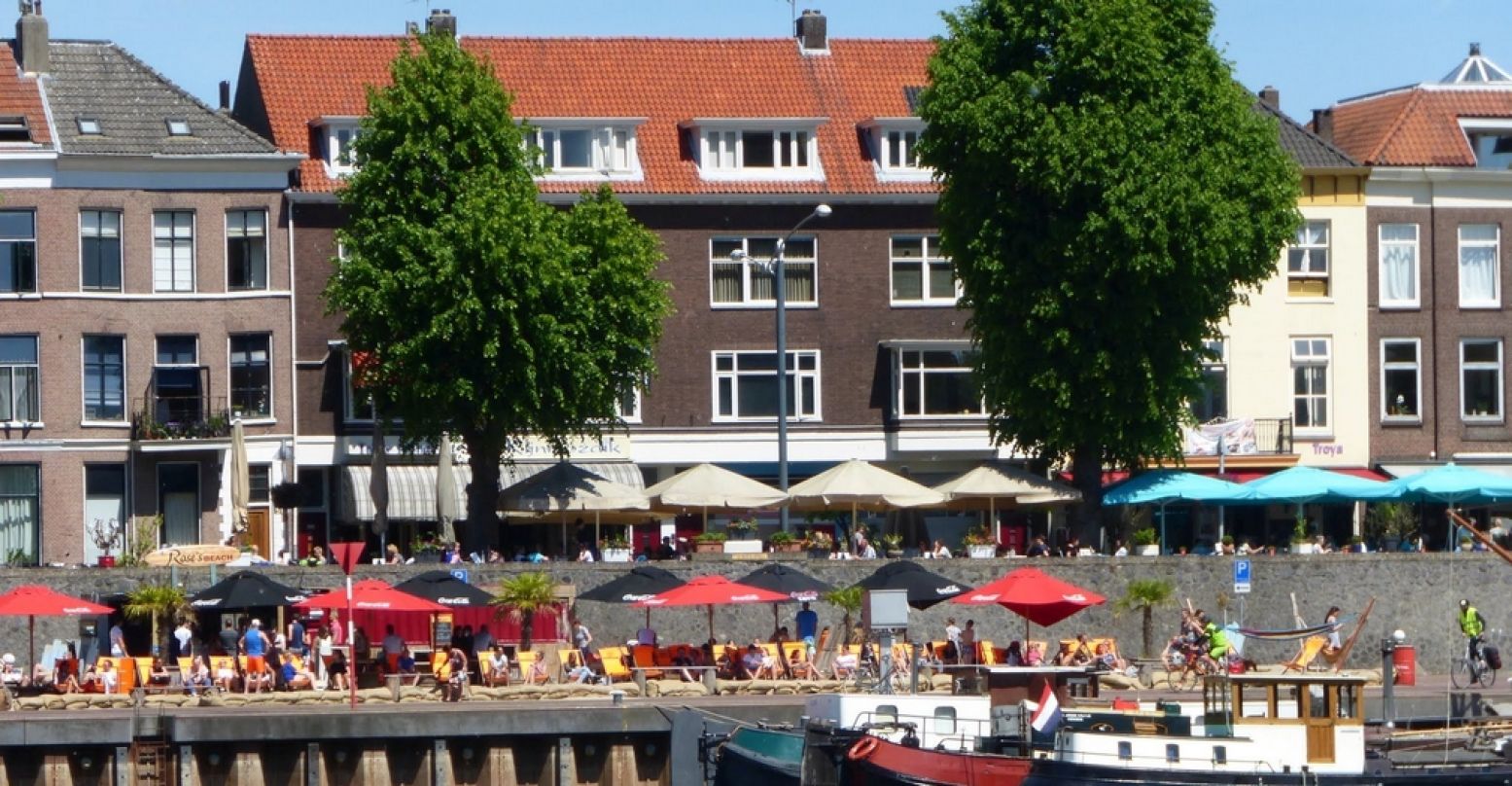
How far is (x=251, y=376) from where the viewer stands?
63.6 meters

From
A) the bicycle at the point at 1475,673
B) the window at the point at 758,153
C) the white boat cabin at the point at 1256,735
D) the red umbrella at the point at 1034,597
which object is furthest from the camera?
the window at the point at 758,153

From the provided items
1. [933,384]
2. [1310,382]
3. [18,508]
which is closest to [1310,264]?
[1310,382]

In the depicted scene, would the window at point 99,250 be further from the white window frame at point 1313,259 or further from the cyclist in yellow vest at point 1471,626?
the cyclist in yellow vest at point 1471,626

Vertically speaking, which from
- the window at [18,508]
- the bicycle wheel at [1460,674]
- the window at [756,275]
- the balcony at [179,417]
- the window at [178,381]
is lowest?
the bicycle wheel at [1460,674]

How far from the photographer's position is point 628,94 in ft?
222

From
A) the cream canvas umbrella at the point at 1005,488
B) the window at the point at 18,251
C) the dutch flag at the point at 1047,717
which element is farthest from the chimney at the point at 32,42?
the dutch flag at the point at 1047,717

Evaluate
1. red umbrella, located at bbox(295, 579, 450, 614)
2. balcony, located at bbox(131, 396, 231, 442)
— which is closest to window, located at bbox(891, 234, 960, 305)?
balcony, located at bbox(131, 396, 231, 442)

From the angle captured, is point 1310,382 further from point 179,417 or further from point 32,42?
point 32,42

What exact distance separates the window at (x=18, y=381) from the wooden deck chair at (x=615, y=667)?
1846cm

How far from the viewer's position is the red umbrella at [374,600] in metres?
46.9

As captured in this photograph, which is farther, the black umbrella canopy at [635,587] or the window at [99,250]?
the window at [99,250]

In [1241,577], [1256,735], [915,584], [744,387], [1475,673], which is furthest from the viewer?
[744,387]

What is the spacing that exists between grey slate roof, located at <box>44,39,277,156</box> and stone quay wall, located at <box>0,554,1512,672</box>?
46.9 feet

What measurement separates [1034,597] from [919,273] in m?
19.5
